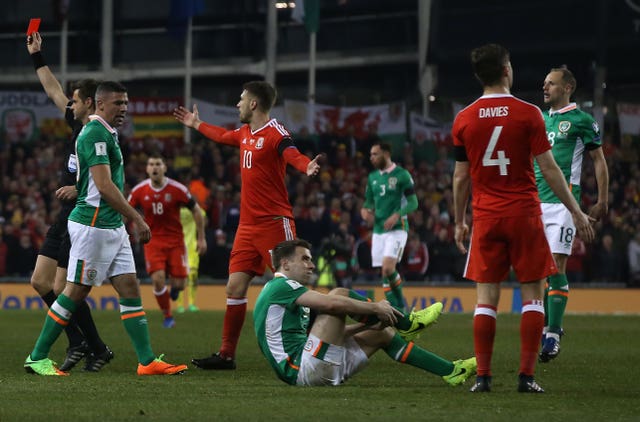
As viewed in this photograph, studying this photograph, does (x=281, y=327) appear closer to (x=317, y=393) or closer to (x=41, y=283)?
(x=317, y=393)

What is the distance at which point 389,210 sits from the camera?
17.7 metres

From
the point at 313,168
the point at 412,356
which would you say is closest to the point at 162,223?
the point at 313,168

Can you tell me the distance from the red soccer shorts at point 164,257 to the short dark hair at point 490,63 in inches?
392

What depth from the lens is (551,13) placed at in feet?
107

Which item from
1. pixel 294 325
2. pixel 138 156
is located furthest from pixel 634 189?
pixel 294 325

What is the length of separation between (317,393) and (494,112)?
2.09 metres

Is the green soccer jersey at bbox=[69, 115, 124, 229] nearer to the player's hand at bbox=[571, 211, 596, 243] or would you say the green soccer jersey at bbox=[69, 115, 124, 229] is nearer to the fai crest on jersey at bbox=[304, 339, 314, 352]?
the fai crest on jersey at bbox=[304, 339, 314, 352]

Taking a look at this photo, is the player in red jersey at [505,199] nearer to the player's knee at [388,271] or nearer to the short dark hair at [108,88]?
the short dark hair at [108,88]

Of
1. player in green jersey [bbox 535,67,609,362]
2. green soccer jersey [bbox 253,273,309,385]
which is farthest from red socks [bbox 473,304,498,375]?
player in green jersey [bbox 535,67,609,362]

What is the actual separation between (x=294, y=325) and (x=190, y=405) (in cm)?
127

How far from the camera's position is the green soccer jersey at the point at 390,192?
57.7 feet

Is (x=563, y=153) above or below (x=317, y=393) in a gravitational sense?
above

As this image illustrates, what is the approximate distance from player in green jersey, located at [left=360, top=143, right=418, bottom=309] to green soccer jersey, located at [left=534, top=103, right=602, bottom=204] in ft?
20.2

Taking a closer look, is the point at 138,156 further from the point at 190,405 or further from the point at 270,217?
the point at 190,405
